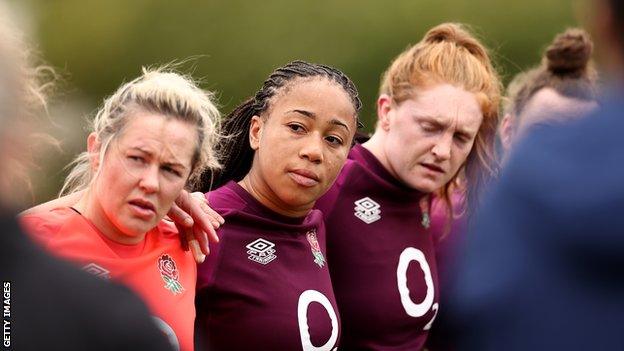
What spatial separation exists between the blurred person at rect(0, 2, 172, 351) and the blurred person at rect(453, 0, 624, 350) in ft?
1.87

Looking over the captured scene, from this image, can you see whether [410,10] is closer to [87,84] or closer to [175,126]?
[87,84]

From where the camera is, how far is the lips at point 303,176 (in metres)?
3.68

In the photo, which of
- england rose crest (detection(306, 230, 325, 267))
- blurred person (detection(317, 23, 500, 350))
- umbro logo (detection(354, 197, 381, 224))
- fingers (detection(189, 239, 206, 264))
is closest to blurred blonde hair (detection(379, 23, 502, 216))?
blurred person (detection(317, 23, 500, 350))

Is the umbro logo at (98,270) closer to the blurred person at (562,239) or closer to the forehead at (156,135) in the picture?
the forehead at (156,135)

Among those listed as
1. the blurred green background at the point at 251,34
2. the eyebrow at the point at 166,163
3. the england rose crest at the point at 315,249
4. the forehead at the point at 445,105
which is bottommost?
the blurred green background at the point at 251,34

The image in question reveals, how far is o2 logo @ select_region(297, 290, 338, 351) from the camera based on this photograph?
3572 millimetres

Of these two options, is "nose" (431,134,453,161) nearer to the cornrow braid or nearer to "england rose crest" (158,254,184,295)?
the cornrow braid

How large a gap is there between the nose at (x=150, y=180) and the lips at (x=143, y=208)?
0.03m

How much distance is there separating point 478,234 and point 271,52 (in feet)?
47.6

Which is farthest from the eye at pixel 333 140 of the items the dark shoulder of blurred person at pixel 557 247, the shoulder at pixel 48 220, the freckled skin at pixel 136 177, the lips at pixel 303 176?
the dark shoulder of blurred person at pixel 557 247

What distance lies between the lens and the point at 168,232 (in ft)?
11.3

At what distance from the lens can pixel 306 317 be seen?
3.59 meters

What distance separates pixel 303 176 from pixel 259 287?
0.36m

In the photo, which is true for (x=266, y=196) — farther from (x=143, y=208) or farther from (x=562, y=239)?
(x=562, y=239)
